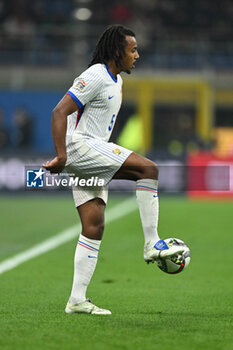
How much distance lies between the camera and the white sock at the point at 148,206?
5066 mm

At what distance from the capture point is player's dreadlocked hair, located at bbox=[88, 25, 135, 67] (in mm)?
5078

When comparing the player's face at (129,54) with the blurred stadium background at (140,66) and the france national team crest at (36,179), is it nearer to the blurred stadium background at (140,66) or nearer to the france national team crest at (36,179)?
the france national team crest at (36,179)

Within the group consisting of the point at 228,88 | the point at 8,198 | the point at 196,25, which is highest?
the point at 196,25

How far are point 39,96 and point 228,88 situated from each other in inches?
280

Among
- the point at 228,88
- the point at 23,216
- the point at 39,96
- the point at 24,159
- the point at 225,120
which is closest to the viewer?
the point at 23,216

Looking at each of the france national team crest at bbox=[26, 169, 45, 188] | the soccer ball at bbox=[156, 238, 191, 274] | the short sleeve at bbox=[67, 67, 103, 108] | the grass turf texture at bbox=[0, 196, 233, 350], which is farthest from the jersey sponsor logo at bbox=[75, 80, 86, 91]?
the grass turf texture at bbox=[0, 196, 233, 350]

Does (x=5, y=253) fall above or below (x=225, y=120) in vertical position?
below

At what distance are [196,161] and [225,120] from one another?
1481 centimetres

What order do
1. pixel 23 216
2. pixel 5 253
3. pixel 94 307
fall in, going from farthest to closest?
1. pixel 23 216
2. pixel 5 253
3. pixel 94 307

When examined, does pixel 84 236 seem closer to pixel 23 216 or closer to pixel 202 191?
pixel 23 216

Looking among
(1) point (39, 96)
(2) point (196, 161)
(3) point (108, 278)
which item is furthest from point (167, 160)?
(3) point (108, 278)

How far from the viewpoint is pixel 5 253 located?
9.10 m

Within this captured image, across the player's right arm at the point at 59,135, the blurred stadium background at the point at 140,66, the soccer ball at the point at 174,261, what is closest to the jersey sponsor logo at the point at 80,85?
the player's right arm at the point at 59,135

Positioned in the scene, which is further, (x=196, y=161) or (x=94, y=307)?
(x=196, y=161)
